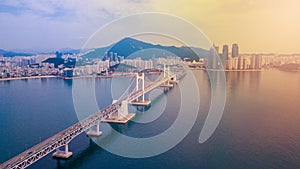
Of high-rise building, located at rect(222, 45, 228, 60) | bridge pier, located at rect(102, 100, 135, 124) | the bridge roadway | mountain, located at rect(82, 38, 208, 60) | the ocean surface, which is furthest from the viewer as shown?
high-rise building, located at rect(222, 45, 228, 60)

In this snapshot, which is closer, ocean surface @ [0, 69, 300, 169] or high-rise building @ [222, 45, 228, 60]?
ocean surface @ [0, 69, 300, 169]

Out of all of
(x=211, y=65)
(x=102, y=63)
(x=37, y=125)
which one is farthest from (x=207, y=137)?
(x=102, y=63)

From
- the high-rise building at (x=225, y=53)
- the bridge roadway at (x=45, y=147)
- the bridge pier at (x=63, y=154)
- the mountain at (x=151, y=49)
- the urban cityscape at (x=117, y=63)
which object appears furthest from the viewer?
the high-rise building at (x=225, y=53)

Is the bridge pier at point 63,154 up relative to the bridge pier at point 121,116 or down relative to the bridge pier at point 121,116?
down

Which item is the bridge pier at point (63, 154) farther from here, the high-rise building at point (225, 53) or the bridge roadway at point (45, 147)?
the high-rise building at point (225, 53)

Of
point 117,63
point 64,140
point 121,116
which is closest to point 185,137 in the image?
point 121,116

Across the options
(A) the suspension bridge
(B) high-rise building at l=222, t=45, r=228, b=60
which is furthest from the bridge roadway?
(B) high-rise building at l=222, t=45, r=228, b=60

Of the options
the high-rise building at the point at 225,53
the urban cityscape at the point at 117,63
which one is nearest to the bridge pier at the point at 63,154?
the urban cityscape at the point at 117,63

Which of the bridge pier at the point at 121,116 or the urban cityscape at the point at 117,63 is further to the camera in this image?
the urban cityscape at the point at 117,63

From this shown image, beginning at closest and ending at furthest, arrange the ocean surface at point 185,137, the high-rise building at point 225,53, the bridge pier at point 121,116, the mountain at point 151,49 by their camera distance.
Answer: the ocean surface at point 185,137 → the mountain at point 151,49 → the bridge pier at point 121,116 → the high-rise building at point 225,53

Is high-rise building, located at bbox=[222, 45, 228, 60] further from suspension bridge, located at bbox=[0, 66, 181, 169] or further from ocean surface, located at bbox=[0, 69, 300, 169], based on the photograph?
suspension bridge, located at bbox=[0, 66, 181, 169]

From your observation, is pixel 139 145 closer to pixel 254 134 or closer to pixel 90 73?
pixel 254 134
